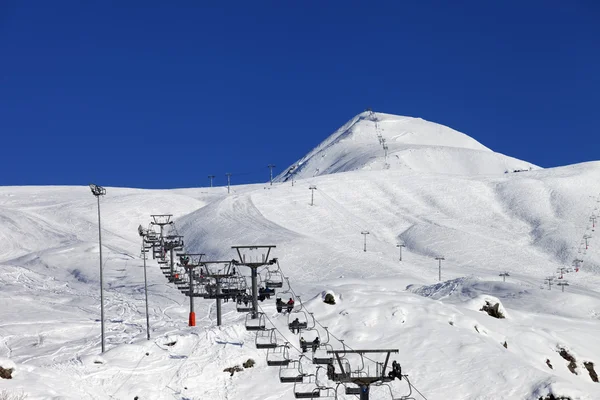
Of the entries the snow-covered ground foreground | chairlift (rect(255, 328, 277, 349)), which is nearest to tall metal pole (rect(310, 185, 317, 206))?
the snow-covered ground foreground

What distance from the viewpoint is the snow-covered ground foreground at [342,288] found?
48.5m

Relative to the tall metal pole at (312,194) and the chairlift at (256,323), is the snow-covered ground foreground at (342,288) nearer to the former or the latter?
the tall metal pole at (312,194)

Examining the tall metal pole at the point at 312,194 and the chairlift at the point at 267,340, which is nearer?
the chairlift at the point at 267,340

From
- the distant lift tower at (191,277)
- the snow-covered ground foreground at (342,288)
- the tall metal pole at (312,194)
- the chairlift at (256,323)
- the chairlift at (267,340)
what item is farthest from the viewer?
the tall metal pole at (312,194)

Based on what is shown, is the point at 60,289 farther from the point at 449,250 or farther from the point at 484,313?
the point at 449,250

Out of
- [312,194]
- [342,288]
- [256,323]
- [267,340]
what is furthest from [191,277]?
[312,194]

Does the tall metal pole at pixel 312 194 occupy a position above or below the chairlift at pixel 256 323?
above

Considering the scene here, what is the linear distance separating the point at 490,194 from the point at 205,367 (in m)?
143

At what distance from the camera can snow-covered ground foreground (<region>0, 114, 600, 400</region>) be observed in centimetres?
4850

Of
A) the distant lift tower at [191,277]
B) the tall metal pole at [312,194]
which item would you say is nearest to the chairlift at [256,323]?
the distant lift tower at [191,277]

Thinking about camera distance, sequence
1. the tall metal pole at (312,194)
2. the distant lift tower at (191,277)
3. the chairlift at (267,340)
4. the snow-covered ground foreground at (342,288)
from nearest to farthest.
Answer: the chairlift at (267,340)
the snow-covered ground foreground at (342,288)
the distant lift tower at (191,277)
the tall metal pole at (312,194)

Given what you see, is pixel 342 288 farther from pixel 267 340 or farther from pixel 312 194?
pixel 312 194

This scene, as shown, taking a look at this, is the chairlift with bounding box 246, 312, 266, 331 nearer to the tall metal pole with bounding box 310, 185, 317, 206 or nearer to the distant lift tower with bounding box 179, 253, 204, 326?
the distant lift tower with bounding box 179, 253, 204, 326

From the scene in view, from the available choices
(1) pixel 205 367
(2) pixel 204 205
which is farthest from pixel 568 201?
(1) pixel 205 367
